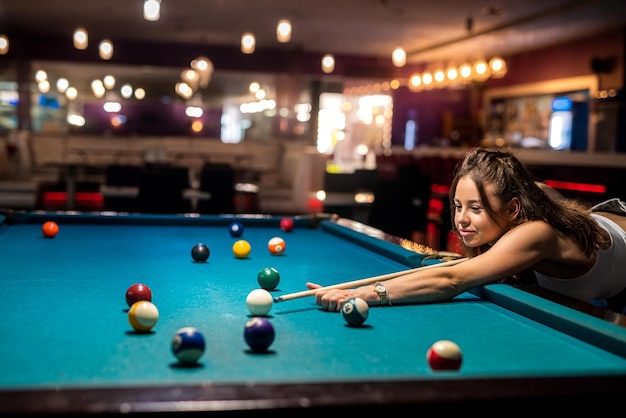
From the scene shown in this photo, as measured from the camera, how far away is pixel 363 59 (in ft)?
57.7

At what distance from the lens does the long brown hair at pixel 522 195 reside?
2270mm

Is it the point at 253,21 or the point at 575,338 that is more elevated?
the point at 253,21

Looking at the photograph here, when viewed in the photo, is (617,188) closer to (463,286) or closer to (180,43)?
(463,286)

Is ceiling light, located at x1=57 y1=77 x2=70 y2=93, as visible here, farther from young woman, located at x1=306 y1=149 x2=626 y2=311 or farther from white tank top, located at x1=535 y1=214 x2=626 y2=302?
white tank top, located at x1=535 y1=214 x2=626 y2=302

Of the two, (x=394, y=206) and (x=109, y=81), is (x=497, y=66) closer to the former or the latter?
(x=394, y=206)

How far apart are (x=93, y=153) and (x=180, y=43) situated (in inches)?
196

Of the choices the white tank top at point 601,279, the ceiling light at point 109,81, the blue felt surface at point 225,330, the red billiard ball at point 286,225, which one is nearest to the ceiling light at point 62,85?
the ceiling light at point 109,81

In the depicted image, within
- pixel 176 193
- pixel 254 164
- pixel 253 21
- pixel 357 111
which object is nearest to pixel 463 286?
pixel 176 193

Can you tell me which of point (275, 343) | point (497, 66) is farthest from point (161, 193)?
point (497, 66)

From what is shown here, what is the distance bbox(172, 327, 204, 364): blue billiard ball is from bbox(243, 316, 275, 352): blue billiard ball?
0.13 m

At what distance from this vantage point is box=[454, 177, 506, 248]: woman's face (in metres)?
2.31

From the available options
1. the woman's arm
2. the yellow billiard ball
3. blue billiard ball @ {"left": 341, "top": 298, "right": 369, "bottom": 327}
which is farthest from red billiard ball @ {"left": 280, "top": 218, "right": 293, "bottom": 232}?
blue billiard ball @ {"left": 341, "top": 298, "right": 369, "bottom": 327}

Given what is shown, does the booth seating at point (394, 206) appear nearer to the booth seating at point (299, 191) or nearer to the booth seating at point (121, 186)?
the booth seating at point (121, 186)

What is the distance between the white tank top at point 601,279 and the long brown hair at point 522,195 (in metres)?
0.06
